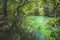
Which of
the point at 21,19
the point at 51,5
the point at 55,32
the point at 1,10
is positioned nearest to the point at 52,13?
the point at 51,5

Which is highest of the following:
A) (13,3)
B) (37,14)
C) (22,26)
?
(13,3)

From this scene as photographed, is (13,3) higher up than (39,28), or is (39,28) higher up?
(13,3)

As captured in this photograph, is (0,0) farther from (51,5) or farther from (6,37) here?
(51,5)

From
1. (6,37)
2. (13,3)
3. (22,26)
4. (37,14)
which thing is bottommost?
(6,37)

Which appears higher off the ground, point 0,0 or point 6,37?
point 0,0

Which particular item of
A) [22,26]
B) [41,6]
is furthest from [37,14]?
[22,26]

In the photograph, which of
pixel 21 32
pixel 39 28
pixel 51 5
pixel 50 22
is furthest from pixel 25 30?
pixel 51 5

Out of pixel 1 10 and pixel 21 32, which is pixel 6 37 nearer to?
pixel 21 32

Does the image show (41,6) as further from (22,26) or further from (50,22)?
(22,26)
